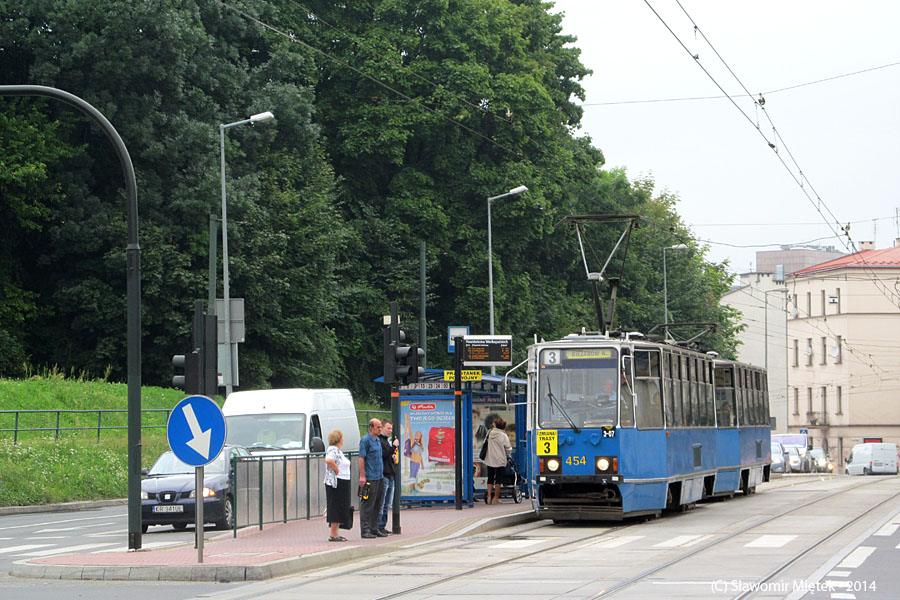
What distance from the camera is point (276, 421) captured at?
2536 cm

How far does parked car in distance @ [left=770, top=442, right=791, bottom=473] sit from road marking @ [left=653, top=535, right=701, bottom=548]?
4265 cm

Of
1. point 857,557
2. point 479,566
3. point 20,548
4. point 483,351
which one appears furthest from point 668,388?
point 20,548

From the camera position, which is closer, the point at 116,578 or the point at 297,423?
the point at 116,578

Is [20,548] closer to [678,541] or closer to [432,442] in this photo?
[432,442]

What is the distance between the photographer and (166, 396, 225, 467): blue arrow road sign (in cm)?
1495

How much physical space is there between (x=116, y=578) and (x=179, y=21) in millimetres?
28771

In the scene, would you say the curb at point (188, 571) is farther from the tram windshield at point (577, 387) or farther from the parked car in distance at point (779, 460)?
the parked car in distance at point (779, 460)

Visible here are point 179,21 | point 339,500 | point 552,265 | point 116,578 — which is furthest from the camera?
point 552,265

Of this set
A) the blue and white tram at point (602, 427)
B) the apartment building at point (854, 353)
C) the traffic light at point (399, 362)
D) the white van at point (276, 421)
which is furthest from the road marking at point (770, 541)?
the apartment building at point (854, 353)

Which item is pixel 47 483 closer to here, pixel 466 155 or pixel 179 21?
pixel 179 21

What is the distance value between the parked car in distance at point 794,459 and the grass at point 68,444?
115ft

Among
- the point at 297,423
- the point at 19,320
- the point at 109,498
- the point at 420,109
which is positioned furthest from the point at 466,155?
the point at 297,423

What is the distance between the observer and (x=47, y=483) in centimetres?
3088

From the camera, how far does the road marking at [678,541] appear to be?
59.5ft
